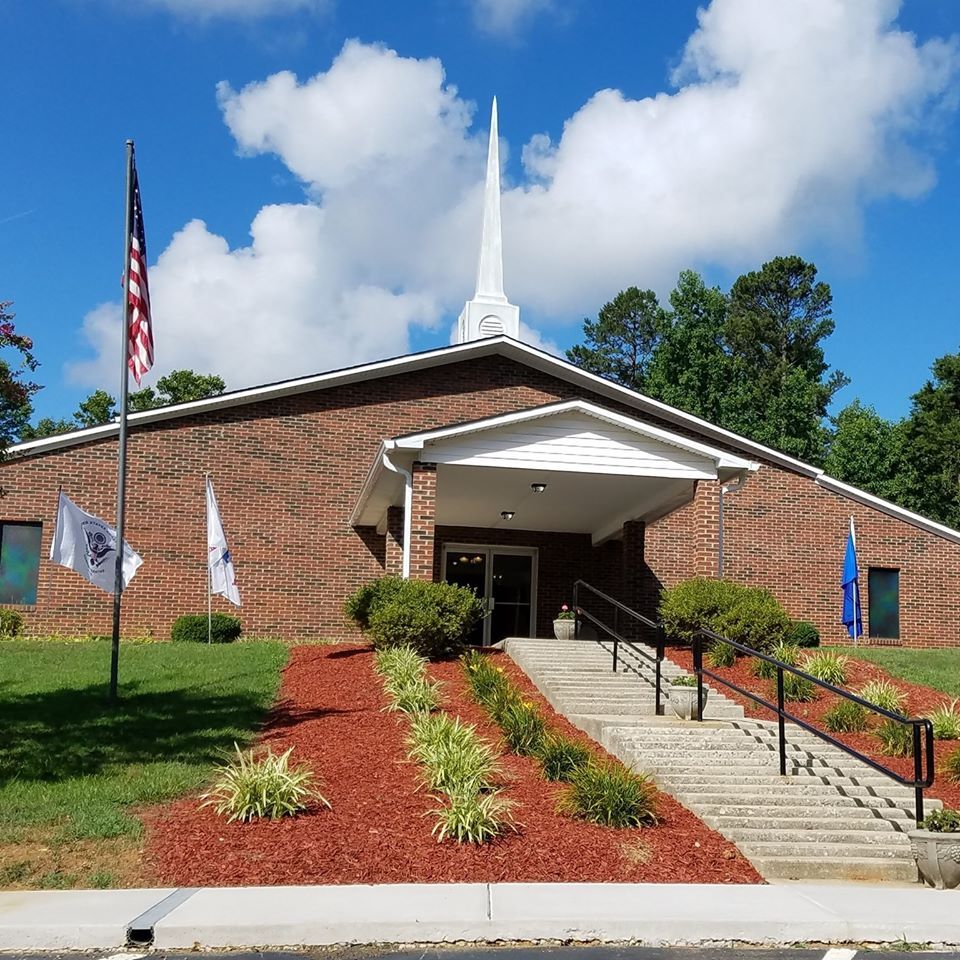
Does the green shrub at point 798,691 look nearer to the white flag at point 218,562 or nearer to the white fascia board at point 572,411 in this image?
the white fascia board at point 572,411

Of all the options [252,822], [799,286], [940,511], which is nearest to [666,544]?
[252,822]

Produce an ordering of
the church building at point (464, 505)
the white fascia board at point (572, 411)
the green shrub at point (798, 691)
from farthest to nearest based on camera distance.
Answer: the church building at point (464, 505) < the white fascia board at point (572, 411) < the green shrub at point (798, 691)

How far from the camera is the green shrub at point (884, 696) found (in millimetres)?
12586

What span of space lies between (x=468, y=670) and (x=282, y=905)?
24.2 ft

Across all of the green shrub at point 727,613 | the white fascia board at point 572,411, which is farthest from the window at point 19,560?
the green shrub at point 727,613

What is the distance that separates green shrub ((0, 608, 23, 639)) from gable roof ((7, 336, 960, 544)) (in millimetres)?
3022

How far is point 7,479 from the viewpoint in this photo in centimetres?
1995

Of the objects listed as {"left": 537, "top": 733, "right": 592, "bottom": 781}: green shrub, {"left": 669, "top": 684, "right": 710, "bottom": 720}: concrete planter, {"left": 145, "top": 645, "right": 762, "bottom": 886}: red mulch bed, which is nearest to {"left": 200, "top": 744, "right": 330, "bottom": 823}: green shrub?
{"left": 145, "top": 645, "right": 762, "bottom": 886}: red mulch bed

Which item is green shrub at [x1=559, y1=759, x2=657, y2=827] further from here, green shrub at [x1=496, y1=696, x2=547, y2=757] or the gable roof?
the gable roof

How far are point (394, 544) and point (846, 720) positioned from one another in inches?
308

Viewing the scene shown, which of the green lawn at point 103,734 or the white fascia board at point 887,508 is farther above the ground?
the white fascia board at point 887,508

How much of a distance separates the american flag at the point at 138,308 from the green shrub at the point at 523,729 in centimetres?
601

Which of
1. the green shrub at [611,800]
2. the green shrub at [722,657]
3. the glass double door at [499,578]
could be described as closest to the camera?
the green shrub at [611,800]

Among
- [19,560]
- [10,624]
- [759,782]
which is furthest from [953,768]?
[19,560]
